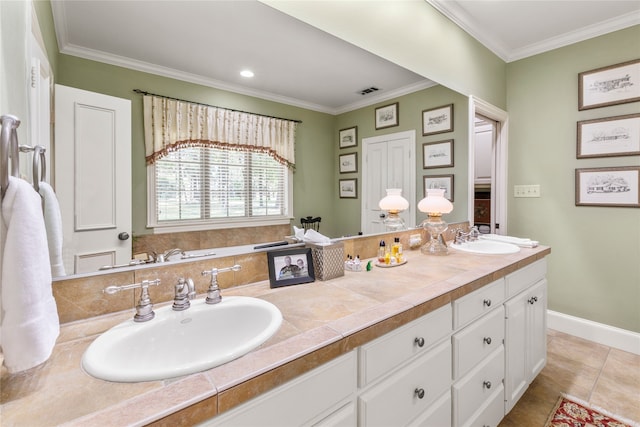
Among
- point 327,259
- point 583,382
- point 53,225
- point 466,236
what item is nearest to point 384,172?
point 327,259

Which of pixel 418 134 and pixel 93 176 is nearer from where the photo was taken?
pixel 93 176

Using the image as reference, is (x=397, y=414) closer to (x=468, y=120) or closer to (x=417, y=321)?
(x=417, y=321)

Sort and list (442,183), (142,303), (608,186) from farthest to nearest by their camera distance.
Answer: (608,186), (442,183), (142,303)

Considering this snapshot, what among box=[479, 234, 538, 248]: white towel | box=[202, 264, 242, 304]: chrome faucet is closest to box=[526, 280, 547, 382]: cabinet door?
box=[479, 234, 538, 248]: white towel

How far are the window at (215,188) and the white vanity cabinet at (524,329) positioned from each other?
1.33m

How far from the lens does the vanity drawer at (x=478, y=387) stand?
1.23m

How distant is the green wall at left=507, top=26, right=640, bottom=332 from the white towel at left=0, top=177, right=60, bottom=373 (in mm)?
3365

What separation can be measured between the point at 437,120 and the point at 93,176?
6.44 ft

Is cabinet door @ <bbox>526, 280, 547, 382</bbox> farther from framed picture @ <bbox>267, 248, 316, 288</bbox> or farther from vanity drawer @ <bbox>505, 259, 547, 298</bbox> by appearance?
framed picture @ <bbox>267, 248, 316, 288</bbox>

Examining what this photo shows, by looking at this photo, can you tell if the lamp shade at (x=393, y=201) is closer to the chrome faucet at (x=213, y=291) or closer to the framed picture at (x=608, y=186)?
the chrome faucet at (x=213, y=291)

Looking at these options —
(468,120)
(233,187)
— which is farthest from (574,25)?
(233,187)

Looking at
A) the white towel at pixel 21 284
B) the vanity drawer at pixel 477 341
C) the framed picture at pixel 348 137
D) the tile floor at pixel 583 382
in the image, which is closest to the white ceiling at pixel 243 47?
the framed picture at pixel 348 137

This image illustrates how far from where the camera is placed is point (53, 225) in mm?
817

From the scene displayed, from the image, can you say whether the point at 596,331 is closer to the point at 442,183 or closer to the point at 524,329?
the point at 524,329
